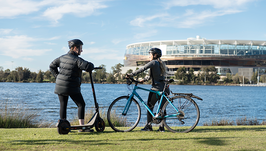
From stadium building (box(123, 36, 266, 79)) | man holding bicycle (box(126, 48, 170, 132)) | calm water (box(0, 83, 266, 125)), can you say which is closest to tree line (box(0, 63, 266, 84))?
stadium building (box(123, 36, 266, 79))

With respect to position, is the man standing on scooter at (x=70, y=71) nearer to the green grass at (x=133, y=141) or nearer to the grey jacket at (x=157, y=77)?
the green grass at (x=133, y=141)

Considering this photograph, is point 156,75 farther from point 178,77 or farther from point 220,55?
point 220,55

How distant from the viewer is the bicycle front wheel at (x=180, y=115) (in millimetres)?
5293

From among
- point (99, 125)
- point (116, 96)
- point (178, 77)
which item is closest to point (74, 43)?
point (99, 125)

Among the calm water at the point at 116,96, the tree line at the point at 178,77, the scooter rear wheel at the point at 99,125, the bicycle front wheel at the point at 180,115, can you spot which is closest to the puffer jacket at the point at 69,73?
the scooter rear wheel at the point at 99,125

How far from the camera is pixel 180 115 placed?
534cm

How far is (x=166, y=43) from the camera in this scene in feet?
350

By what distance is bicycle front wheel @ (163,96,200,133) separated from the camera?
5293 mm

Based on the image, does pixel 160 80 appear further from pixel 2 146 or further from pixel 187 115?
pixel 2 146

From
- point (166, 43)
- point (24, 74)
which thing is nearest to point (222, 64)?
point (166, 43)

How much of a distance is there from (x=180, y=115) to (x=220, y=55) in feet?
324

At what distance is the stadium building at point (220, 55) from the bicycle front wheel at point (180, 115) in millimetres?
94128

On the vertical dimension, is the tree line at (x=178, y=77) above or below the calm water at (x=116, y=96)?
above

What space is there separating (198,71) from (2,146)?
9545cm
